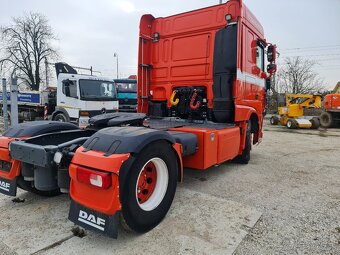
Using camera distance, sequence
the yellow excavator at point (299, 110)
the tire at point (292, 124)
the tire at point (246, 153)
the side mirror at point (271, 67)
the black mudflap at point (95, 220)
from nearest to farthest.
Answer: the black mudflap at point (95, 220), the tire at point (246, 153), the side mirror at point (271, 67), the tire at point (292, 124), the yellow excavator at point (299, 110)

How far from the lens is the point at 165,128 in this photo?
4070mm

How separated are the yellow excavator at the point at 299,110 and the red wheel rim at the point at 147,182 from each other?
45.3 feet

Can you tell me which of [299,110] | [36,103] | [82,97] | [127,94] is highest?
[127,94]

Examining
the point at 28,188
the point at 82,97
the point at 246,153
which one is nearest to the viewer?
the point at 28,188

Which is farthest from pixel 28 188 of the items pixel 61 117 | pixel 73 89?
pixel 61 117

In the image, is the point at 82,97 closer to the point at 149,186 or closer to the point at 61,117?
the point at 61,117

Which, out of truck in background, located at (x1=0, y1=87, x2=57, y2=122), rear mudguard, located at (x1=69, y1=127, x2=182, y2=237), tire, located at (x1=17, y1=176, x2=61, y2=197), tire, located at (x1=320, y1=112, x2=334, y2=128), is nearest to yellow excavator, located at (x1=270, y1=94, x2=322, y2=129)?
tire, located at (x1=320, y1=112, x2=334, y2=128)

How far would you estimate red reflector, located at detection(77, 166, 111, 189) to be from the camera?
223 cm

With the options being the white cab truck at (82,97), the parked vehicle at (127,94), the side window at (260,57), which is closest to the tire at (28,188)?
the side window at (260,57)

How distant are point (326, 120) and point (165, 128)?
15256 mm

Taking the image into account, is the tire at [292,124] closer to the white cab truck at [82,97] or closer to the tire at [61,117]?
the white cab truck at [82,97]

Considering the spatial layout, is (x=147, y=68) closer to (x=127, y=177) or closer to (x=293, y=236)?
(x=127, y=177)

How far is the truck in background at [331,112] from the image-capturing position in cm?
1559

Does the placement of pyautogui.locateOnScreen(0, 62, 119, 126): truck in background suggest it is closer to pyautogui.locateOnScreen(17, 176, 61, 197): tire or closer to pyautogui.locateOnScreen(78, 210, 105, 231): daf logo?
pyautogui.locateOnScreen(17, 176, 61, 197): tire
